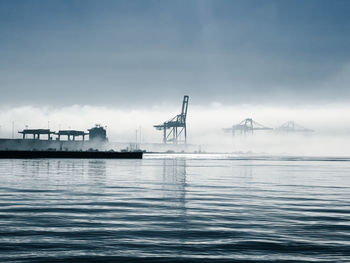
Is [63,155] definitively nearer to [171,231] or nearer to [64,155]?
[64,155]

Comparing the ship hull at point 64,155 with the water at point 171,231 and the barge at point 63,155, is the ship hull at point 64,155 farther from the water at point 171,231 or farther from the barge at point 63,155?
the water at point 171,231

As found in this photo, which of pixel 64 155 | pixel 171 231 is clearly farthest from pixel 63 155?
pixel 171 231

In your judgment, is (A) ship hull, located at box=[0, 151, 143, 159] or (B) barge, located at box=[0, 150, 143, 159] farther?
(A) ship hull, located at box=[0, 151, 143, 159]

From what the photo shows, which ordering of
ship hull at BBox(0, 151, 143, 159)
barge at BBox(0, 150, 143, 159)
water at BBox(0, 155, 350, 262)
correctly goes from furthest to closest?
ship hull at BBox(0, 151, 143, 159) → barge at BBox(0, 150, 143, 159) → water at BBox(0, 155, 350, 262)

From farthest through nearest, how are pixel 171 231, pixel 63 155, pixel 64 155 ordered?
pixel 64 155, pixel 63 155, pixel 171 231

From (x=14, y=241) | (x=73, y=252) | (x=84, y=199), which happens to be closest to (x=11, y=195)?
(x=84, y=199)

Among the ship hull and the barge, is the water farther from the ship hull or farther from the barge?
the ship hull

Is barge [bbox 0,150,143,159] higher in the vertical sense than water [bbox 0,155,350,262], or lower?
higher

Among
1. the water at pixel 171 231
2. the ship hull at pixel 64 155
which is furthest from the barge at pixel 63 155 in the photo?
the water at pixel 171 231

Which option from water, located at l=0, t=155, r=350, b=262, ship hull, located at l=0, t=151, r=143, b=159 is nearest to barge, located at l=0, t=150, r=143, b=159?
ship hull, located at l=0, t=151, r=143, b=159

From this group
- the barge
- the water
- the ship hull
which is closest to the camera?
the water

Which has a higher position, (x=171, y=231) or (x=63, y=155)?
(x=63, y=155)

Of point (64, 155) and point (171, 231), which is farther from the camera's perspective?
point (64, 155)

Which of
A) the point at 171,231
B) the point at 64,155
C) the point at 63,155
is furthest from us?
the point at 64,155
